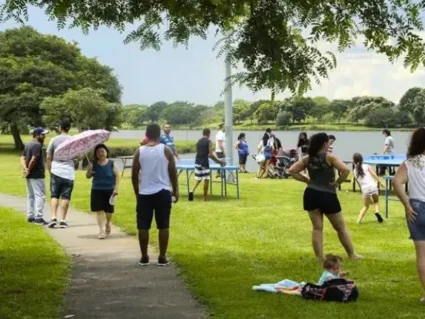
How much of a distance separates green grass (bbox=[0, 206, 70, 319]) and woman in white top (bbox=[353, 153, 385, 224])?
19.7 feet

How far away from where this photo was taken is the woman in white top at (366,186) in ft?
44.3

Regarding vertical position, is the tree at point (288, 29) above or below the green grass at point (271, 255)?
above

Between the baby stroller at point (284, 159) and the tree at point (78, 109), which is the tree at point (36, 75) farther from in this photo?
the baby stroller at point (284, 159)

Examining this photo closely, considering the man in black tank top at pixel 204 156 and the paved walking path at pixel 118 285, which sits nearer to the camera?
the paved walking path at pixel 118 285

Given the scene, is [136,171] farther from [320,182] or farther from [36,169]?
[36,169]

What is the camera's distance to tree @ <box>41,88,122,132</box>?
4797 centimetres

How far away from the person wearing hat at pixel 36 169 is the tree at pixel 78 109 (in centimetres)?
3517

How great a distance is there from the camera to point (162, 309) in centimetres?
678

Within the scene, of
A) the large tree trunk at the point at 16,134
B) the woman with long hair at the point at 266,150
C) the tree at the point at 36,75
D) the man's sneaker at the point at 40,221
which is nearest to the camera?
the man's sneaker at the point at 40,221

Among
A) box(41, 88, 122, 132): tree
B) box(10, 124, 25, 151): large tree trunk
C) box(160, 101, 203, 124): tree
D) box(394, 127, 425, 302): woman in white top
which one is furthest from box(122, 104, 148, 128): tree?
box(10, 124, 25, 151): large tree trunk

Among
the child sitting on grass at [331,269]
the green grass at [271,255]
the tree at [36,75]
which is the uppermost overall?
the tree at [36,75]

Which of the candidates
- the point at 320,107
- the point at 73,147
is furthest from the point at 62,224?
the point at 320,107

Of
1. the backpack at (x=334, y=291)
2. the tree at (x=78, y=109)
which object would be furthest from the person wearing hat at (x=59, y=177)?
the tree at (x=78, y=109)

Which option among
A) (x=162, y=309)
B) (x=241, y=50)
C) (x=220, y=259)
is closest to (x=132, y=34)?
(x=241, y=50)
